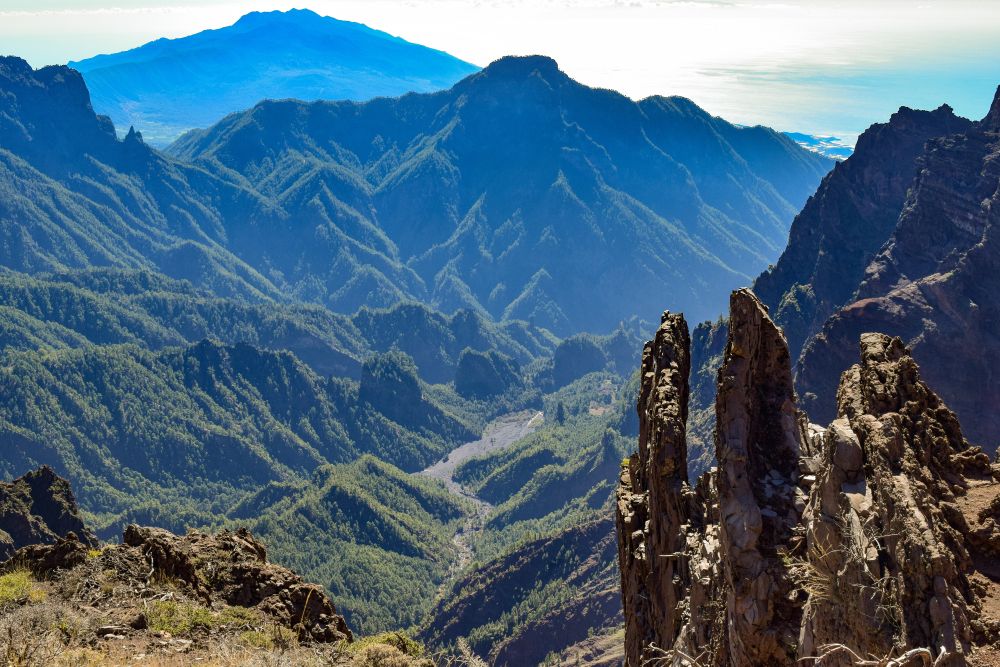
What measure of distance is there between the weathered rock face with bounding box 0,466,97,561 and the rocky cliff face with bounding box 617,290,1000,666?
5509cm

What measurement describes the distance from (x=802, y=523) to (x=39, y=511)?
238 feet

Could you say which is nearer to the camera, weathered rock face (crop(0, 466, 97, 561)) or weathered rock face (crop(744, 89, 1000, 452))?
weathered rock face (crop(0, 466, 97, 561))

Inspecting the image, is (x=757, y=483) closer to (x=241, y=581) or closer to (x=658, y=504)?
(x=658, y=504)

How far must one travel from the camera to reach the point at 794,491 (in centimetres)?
2019

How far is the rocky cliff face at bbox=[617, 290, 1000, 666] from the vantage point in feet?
48.0

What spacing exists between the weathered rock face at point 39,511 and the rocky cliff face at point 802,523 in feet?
181

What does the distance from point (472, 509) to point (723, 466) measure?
180274 millimetres

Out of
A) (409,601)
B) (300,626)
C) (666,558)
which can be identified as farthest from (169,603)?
(409,601)

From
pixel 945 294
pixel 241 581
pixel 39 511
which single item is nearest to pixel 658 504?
pixel 241 581

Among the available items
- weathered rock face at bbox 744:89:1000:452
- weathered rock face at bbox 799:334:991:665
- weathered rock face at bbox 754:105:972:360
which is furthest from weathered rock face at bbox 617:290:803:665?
weathered rock face at bbox 754:105:972:360

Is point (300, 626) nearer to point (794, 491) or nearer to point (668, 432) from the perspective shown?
point (668, 432)

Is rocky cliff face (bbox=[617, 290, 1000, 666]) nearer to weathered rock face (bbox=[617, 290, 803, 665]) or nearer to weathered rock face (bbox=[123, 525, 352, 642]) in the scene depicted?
weathered rock face (bbox=[617, 290, 803, 665])

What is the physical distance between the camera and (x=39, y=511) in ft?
251

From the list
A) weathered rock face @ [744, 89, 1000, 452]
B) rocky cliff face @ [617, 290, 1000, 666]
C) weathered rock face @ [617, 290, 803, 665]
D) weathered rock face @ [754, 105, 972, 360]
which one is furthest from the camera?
weathered rock face @ [754, 105, 972, 360]
